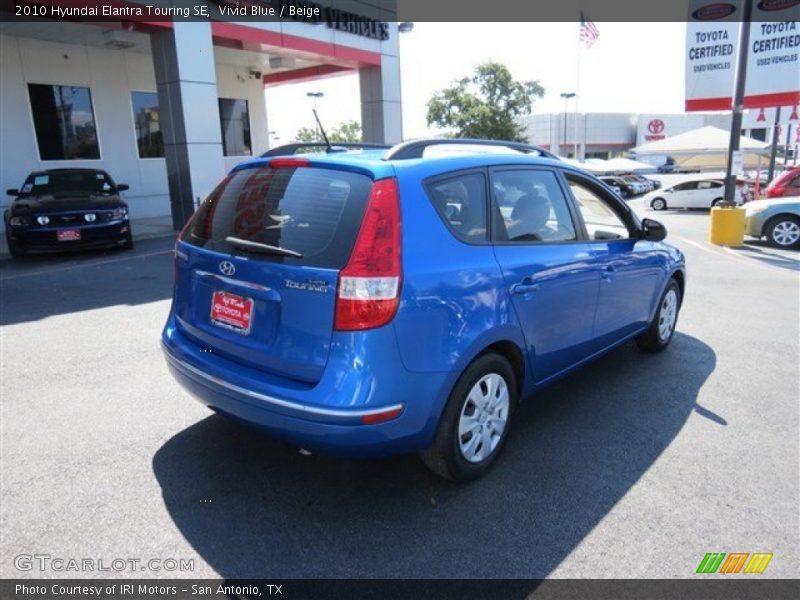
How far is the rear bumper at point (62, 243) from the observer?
371 inches

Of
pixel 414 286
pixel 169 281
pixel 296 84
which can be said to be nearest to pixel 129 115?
pixel 296 84

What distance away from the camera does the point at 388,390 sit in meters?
2.54

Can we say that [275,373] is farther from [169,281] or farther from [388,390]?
[169,281]

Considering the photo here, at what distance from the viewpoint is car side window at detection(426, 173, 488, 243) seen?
285 cm

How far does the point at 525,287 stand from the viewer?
3152mm

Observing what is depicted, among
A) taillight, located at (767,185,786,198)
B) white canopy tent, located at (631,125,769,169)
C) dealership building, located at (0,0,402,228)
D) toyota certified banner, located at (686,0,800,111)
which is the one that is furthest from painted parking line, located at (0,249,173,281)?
white canopy tent, located at (631,125,769,169)

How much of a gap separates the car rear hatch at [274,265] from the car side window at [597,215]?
1.93 metres

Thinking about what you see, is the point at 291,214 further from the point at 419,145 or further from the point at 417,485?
the point at 417,485

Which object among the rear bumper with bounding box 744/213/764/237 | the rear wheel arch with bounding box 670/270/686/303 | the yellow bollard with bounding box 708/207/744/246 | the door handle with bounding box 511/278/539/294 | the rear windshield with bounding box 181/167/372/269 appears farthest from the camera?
the rear bumper with bounding box 744/213/764/237

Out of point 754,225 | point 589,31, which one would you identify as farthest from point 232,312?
point 589,31

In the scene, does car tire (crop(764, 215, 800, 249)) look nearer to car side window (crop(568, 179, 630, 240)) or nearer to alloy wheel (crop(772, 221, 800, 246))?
alloy wheel (crop(772, 221, 800, 246))

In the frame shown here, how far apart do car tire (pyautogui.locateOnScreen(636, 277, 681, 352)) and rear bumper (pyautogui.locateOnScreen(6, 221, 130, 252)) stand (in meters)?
8.84

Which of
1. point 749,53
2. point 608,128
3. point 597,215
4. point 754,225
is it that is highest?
point 749,53

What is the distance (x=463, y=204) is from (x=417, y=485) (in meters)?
1.49
